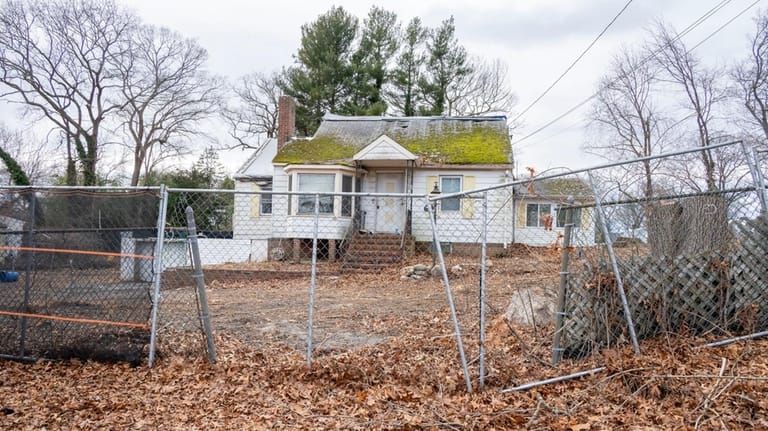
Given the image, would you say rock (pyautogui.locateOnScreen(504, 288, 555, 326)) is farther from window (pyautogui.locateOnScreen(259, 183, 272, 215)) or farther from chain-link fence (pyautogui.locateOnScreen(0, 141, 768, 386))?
window (pyautogui.locateOnScreen(259, 183, 272, 215))

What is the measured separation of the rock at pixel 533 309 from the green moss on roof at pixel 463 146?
36.5 ft

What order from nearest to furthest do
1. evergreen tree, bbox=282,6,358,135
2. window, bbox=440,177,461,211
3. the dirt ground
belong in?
the dirt ground < window, bbox=440,177,461,211 < evergreen tree, bbox=282,6,358,135

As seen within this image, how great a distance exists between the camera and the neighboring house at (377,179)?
1658 cm

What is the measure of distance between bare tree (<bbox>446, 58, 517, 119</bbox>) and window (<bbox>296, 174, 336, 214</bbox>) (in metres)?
15.5

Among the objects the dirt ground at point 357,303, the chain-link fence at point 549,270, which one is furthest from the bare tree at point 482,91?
the chain-link fence at point 549,270

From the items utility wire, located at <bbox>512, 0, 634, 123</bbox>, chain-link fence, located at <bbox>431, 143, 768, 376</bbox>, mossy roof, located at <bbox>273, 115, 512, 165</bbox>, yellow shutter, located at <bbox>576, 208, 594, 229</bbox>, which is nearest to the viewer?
chain-link fence, located at <bbox>431, 143, 768, 376</bbox>

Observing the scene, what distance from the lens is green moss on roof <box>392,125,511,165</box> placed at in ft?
56.3

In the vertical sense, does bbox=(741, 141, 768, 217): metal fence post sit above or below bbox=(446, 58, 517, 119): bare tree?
below

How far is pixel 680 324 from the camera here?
13.9ft

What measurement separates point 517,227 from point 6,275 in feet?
58.4

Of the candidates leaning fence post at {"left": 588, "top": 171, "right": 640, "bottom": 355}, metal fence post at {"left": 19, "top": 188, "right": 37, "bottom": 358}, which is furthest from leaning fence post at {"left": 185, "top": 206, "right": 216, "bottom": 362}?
leaning fence post at {"left": 588, "top": 171, "right": 640, "bottom": 355}

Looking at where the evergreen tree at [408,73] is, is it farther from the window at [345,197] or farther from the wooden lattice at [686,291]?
the wooden lattice at [686,291]

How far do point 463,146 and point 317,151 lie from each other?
567 cm

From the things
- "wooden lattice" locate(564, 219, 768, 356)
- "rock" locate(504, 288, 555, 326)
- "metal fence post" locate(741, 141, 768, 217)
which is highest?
"metal fence post" locate(741, 141, 768, 217)
